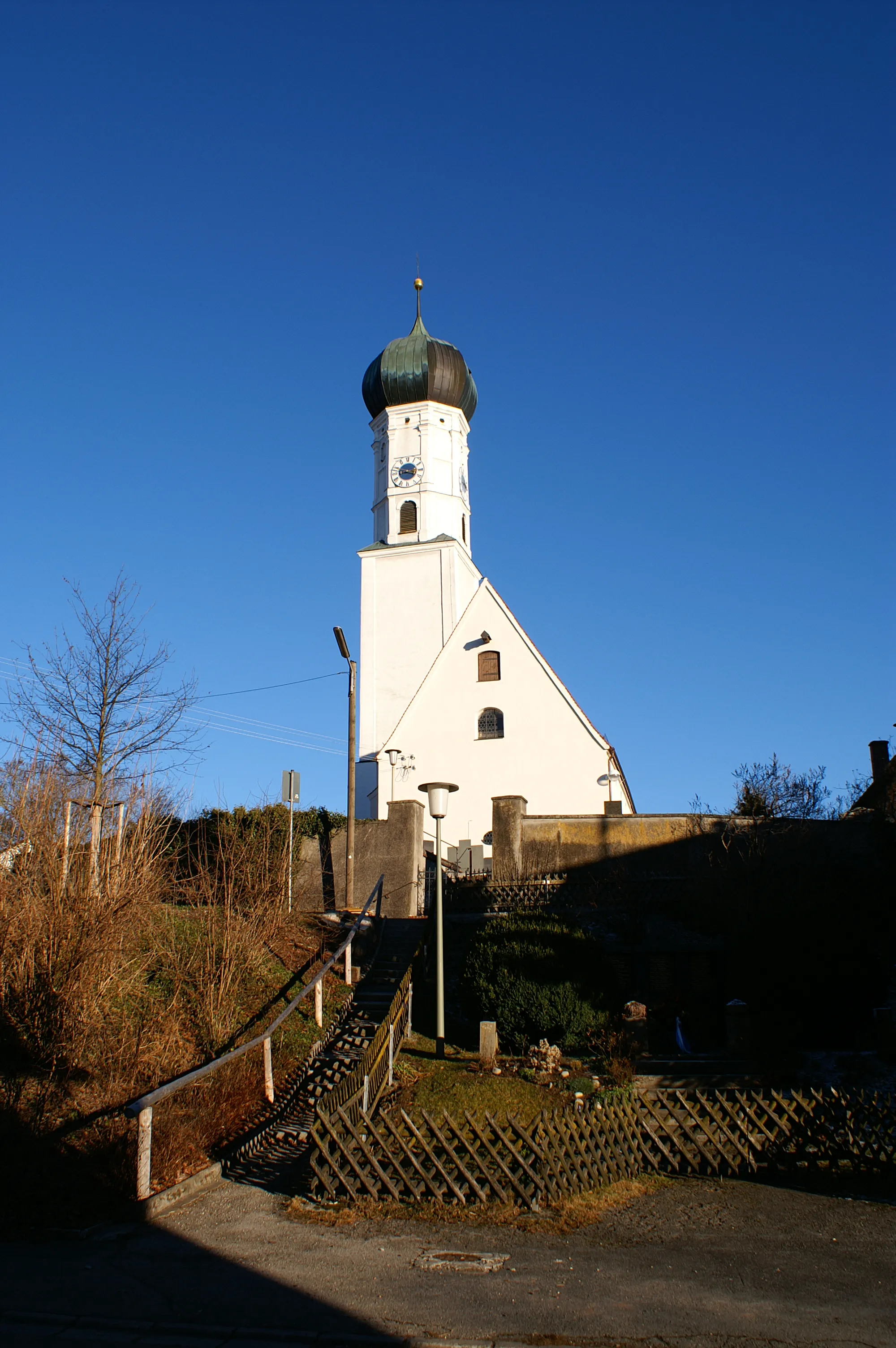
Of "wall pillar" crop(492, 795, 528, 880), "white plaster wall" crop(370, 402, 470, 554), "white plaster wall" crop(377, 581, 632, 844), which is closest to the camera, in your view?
"wall pillar" crop(492, 795, 528, 880)

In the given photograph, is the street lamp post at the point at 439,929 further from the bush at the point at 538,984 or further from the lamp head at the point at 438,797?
the bush at the point at 538,984

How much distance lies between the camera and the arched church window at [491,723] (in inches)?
1266

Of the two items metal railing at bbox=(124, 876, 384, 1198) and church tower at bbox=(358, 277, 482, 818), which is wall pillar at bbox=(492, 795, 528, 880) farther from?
church tower at bbox=(358, 277, 482, 818)

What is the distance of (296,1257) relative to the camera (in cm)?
861

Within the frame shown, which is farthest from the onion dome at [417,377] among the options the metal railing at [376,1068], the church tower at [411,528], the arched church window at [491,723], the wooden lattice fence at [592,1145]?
the wooden lattice fence at [592,1145]

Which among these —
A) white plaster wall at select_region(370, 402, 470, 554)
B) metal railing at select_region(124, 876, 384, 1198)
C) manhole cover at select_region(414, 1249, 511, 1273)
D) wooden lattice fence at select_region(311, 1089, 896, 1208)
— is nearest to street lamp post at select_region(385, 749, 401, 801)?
white plaster wall at select_region(370, 402, 470, 554)

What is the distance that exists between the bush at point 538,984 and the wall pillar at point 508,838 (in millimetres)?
5537

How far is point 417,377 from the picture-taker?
1745 inches

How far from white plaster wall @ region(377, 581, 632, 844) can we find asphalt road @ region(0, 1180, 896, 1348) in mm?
20742

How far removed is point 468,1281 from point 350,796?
1686 centimetres

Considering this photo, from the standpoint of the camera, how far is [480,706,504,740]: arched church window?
32.2m

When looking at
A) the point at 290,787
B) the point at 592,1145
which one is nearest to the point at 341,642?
the point at 290,787

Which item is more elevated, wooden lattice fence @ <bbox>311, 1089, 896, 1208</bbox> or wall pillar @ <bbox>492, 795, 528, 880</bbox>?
wall pillar @ <bbox>492, 795, 528, 880</bbox>

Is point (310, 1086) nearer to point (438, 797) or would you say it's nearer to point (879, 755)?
point (438, 797)
